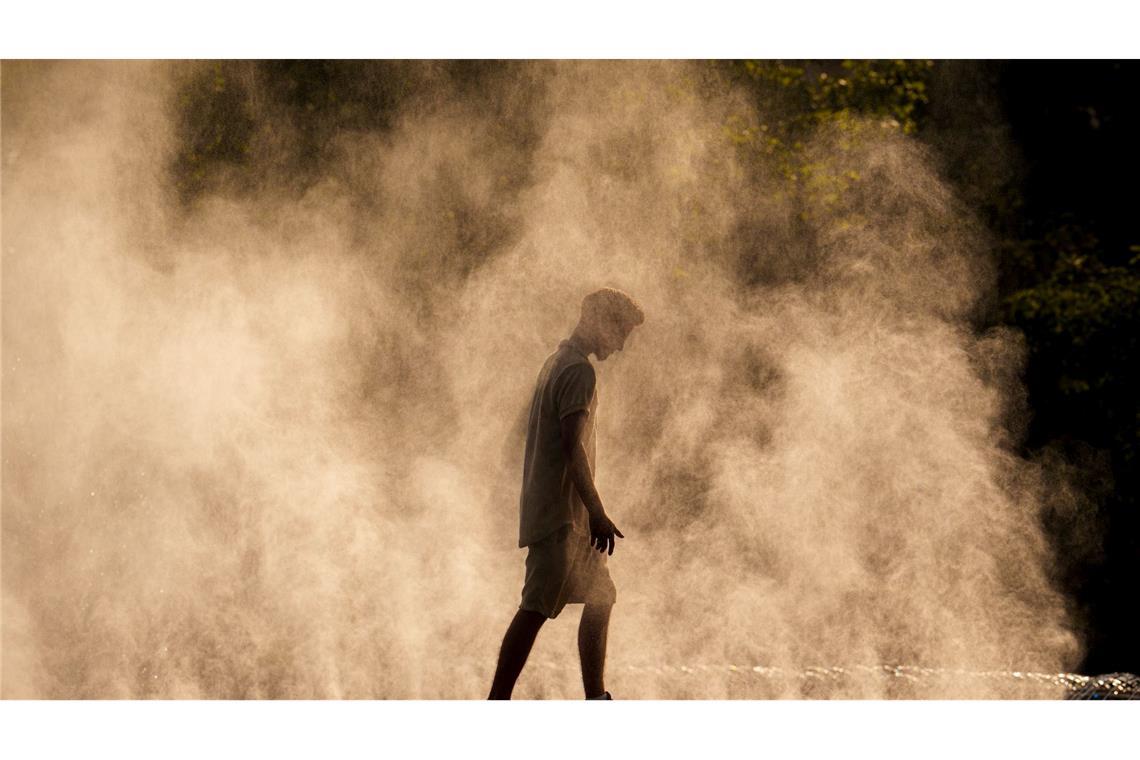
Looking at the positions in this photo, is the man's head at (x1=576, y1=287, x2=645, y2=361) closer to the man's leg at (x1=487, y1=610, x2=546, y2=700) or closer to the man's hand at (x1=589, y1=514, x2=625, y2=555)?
the man's hand at (x1=589, y1=514, x2=625, y2=555)

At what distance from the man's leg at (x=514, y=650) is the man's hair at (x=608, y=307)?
1.18 metres

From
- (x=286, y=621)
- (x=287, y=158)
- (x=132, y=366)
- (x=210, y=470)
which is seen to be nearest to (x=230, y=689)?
(x=286, y=621)

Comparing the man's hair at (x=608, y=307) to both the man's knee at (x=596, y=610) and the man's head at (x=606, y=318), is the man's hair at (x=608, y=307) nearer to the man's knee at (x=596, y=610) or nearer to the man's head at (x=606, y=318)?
the man's head at (x=606, y=318)

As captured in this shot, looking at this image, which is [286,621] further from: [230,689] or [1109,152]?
[1109,152]

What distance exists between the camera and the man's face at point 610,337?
14.9 ft

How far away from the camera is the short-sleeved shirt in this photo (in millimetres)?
4438

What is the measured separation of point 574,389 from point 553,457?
11.4 inches

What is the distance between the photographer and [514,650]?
4.46 meters

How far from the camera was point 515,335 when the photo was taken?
25.8 ft

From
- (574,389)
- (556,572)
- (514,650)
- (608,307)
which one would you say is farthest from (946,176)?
(514,650)

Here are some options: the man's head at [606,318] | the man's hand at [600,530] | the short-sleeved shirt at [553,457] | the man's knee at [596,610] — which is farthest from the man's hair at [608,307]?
the man's knee at [596,610]

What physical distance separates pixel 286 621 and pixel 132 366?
76.2 inches

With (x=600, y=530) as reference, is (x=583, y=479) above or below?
above

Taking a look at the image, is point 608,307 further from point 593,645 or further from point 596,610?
point 593,645
